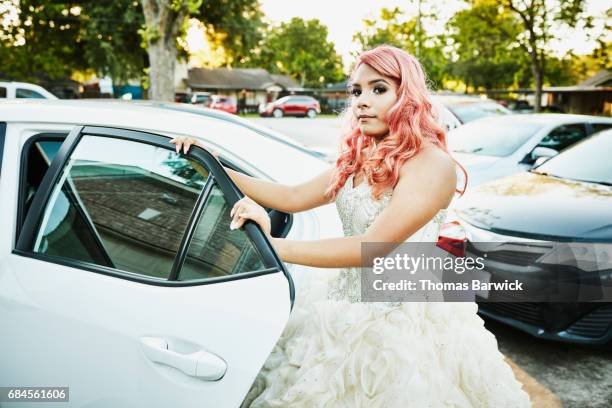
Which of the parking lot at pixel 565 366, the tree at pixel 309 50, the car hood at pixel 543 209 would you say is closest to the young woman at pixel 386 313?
the parking lot at pixel 565 366

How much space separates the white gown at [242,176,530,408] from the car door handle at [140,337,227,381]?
0.25m

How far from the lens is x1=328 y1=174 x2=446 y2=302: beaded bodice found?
168cm

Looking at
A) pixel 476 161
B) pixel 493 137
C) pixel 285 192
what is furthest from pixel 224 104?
pixel 285 192

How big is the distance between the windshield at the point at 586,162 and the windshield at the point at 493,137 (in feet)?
4.81

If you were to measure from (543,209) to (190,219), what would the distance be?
2814 millimetres

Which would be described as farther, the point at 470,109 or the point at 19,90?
the point at 19,90

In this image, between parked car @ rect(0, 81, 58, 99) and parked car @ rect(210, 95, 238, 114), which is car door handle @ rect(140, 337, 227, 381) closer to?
parked car @ rect(0, 81, 58, 99)

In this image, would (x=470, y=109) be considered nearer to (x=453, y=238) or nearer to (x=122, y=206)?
(x=453, y=238)

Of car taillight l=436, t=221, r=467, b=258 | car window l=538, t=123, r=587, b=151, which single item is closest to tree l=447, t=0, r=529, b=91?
car window l=538, t=123, r=587, b=151

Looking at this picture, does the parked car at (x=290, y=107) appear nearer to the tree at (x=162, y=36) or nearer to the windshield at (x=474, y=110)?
the tree at (x=162, y=36)

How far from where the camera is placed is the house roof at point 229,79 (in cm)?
5500

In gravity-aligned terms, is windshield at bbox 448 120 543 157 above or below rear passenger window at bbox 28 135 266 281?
above

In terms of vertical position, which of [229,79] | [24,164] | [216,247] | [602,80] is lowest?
[216,247]

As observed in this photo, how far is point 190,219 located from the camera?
1.58 meters
